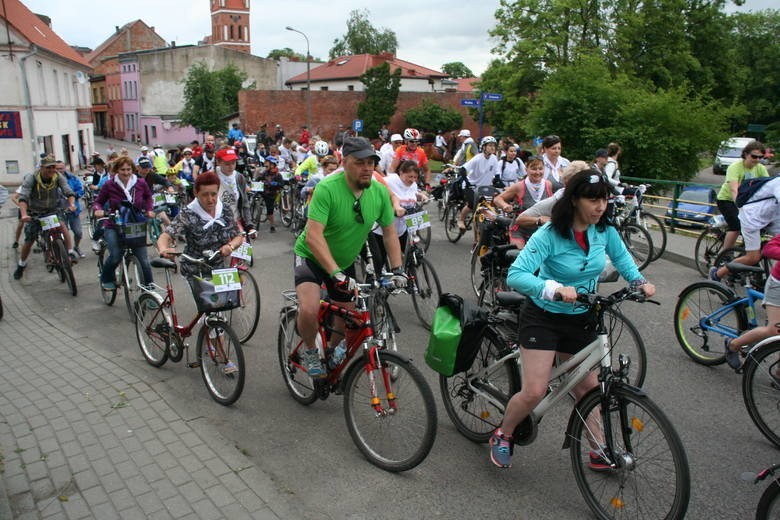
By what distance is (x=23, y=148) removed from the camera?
32.4 m

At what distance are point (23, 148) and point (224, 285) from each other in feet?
106

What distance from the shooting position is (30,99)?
106 ft

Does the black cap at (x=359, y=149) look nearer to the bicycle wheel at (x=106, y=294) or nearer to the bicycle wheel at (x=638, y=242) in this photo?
the bicycle wheel at (x=106, y=294)

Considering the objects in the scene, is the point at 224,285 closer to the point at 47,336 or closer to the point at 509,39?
Answer: the point at 47,336

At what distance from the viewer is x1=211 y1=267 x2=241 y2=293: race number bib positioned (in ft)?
17.6

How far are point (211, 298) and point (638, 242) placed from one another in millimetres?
7349

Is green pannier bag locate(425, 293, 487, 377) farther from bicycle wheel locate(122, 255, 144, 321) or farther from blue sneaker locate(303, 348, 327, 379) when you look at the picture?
bicycle wheel locate(122, 255, 144, 321)

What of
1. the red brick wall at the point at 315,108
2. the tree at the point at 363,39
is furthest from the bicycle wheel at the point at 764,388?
the tree at the point at 363,39

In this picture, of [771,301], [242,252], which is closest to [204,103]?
[242,252]

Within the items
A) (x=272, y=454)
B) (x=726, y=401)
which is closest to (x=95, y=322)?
(x=272, y=454)

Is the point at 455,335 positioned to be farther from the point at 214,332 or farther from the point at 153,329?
the point at 153,329

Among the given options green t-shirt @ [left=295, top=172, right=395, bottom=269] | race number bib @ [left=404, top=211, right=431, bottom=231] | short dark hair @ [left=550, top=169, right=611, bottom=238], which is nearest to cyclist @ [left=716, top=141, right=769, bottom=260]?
race number bib @ [left=404, top=211, right=431, bottom=231]

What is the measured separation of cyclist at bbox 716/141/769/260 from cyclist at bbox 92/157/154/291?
24.4 ft

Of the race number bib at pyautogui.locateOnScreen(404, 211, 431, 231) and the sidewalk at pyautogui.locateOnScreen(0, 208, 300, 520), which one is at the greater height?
the race number bib at pyautogui.locateOnScreen(404, 211, 431, 231)
